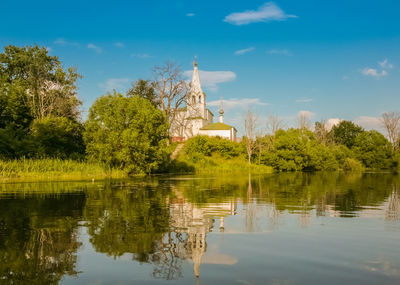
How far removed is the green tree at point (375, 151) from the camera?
80.9 meters

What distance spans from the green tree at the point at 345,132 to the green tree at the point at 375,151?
1138 centimetres

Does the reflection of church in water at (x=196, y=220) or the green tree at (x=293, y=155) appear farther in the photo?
the green tree at (x=293, y=155)

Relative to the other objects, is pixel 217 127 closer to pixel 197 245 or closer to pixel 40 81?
pixel 40 81

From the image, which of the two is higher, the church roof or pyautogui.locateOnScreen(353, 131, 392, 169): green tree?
the church roof

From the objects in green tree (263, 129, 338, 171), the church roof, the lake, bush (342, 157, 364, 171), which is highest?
the church roof

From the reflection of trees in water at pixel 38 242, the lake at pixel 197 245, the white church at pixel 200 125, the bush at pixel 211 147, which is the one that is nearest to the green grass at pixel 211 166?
the bush at pixel 211 147

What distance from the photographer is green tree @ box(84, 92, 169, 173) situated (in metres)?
35.0

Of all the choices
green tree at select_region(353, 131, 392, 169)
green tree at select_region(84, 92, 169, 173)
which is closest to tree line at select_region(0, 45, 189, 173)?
green tree at select_region(84, 92, 169, 173)

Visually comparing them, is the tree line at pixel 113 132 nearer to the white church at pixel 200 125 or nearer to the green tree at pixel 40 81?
the green tree at pixel 40 81

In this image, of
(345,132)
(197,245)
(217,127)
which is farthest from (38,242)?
(345,132)

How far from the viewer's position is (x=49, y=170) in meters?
30.7

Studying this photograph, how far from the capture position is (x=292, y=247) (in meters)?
7.22

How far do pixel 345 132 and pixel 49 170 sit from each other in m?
87.5

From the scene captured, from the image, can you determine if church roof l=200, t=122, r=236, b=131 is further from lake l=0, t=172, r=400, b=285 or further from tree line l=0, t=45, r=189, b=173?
lake l=0, t=172, r=400, b=285
